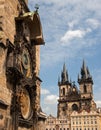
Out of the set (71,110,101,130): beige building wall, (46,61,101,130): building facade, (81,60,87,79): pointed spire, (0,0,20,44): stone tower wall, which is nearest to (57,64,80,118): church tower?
(46,61,101,130): building facade

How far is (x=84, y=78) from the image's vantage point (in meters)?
89.1

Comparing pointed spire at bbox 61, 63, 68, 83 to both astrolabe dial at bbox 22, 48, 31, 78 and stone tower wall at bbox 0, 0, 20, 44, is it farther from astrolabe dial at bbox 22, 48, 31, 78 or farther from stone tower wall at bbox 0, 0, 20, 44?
stone tower wall at bbox 0, 0, 20, 44

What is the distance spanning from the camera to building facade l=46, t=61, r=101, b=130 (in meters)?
78.4

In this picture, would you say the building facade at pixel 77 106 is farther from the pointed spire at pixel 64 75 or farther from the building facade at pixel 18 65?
the building facade at pixel 18 65

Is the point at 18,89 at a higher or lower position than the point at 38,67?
lower

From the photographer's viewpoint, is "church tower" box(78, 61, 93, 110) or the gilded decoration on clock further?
"church tower" box(78, 61, 93, 110)

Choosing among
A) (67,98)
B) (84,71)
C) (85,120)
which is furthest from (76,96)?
(85,120)

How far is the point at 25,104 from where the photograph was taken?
36.3ft

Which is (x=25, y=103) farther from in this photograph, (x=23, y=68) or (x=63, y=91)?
(x=63, y=91)

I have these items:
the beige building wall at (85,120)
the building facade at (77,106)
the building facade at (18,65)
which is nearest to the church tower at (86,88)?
the building facade at (77,106)

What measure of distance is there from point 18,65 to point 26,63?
1.24m

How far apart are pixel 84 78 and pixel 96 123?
1822 centimetres

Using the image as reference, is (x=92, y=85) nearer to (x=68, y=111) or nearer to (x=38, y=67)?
(x=68, y=111)

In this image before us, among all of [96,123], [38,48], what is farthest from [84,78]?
[38,48]
